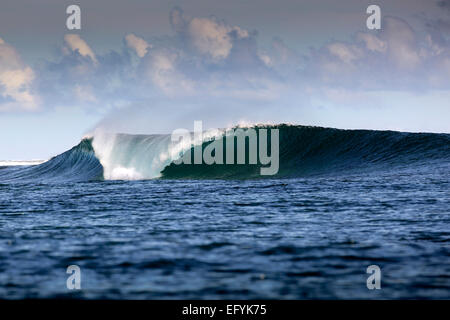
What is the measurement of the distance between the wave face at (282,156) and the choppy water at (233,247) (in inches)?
436

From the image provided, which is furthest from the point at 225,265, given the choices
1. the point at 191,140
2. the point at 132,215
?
the point at 191,140

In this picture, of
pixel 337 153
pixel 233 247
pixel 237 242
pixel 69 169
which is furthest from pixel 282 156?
pixel 233 247

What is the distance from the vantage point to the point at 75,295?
5133 mm

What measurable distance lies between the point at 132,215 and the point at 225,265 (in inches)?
189

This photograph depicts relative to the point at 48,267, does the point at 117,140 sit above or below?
above

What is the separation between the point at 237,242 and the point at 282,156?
68.6 feet

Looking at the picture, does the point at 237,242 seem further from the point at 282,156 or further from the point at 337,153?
the point at 282,156

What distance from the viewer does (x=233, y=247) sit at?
282 inches

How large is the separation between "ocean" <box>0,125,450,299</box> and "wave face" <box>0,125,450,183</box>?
243 inches

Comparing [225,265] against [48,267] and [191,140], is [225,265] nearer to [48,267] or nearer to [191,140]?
[48,267]

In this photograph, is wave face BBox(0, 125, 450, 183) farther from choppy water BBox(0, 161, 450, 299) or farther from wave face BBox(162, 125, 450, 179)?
choppy water BBox(0, 161, 450, 299)

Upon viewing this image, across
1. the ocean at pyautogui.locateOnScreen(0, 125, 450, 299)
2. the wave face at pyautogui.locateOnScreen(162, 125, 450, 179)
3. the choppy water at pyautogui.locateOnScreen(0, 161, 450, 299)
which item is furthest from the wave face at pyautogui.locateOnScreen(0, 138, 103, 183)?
the choppy water at pyautogui.locateOnScreen(0, 161, 450, 299)

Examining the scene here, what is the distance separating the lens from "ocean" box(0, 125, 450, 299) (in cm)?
532

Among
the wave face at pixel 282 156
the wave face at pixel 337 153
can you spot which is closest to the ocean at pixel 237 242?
the wave face at pixel 337 153
